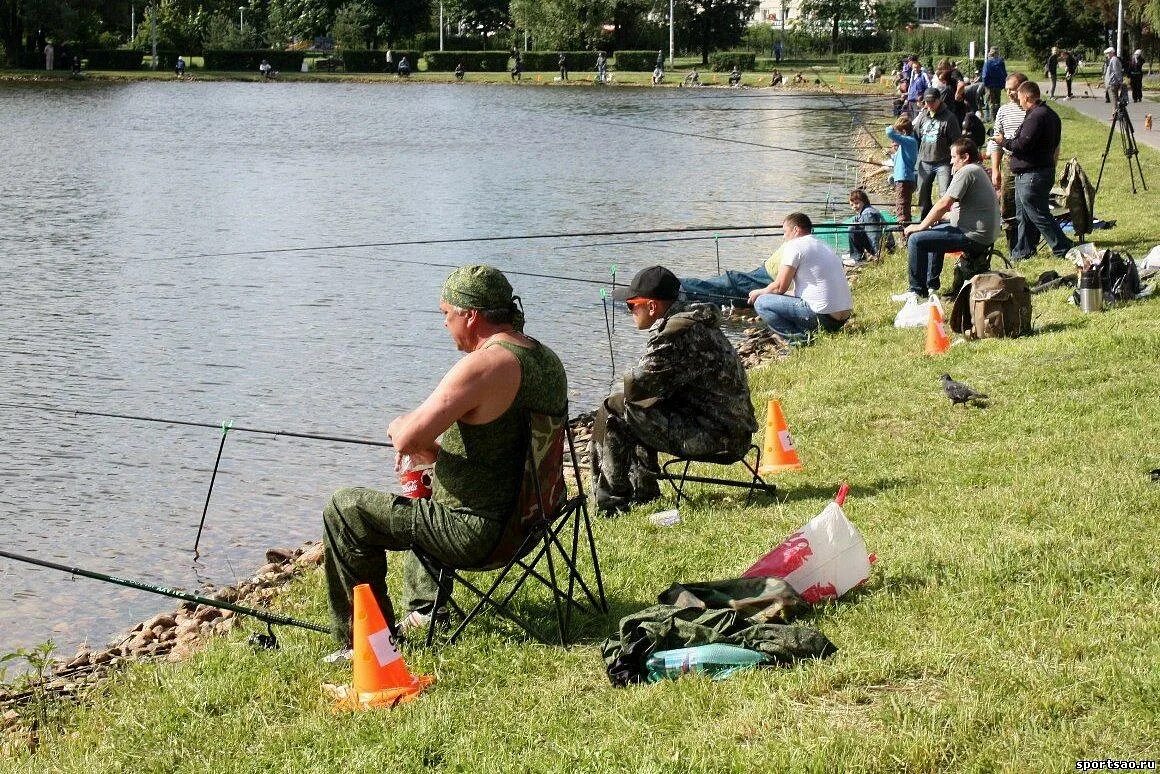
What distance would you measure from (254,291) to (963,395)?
10.7 metres

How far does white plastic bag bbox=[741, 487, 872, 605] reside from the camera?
5.57 metres

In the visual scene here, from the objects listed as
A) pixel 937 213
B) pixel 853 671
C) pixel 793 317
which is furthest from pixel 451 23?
pixel 853 671

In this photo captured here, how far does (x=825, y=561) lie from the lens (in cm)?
557

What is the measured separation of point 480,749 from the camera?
452 centimetres

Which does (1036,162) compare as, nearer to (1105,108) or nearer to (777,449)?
(777,449)

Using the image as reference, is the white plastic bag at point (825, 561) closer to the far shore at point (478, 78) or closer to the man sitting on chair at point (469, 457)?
the man sitting on chair at point (469, 457)

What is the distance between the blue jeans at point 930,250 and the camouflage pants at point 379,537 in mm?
7898

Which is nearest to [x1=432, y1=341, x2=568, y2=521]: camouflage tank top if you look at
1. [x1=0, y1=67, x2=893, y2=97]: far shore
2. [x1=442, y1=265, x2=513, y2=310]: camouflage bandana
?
[x1=442, y1=265, x2=513, y2=310]: camouflage bandana

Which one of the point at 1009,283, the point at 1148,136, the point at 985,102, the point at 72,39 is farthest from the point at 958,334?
the point at 72,39

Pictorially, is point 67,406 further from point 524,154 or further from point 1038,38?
point 1038,38

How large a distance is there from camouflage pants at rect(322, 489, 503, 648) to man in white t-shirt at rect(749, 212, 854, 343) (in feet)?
22.7

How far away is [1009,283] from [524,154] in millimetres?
25748

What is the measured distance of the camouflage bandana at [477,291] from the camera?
5.34 metres

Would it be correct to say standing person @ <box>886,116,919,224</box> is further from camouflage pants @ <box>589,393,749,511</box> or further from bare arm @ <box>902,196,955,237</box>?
camouflage pants @ <box>589,393,749,511</box>
